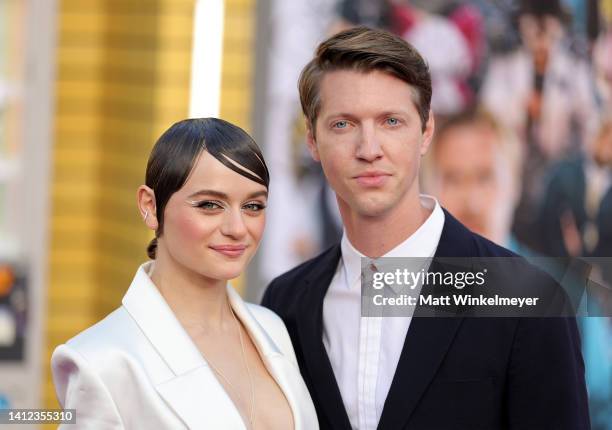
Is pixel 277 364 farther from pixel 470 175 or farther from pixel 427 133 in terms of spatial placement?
pixel 470 175

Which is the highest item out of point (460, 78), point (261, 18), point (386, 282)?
point (261, 18)

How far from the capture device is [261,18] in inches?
256

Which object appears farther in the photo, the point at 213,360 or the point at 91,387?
the point at 213,360

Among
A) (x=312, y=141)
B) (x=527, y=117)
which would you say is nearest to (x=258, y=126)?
(x=527, y=117)

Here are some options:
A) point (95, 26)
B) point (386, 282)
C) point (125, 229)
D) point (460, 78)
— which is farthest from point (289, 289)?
point (95, 26)

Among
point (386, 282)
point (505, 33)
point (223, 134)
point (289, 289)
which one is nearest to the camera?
point (223, 134)

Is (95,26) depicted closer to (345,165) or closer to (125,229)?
(125,229)

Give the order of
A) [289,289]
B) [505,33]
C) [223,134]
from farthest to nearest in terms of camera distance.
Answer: [505,33] < [289,289] < [223,134]

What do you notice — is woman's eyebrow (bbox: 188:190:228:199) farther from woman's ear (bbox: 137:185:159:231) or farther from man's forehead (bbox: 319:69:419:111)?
man's forehead (bbox: 319:69:419:111)

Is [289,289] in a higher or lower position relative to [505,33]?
lower

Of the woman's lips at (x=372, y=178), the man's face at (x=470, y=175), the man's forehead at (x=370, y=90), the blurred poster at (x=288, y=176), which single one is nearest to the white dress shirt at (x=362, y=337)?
the woman's lips at (x=372, y=178)

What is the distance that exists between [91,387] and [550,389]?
4.02 ft

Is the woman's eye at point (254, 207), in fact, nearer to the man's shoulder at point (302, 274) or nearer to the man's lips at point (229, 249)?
the man's lips at point (229, 249)

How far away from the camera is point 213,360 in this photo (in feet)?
10.6
